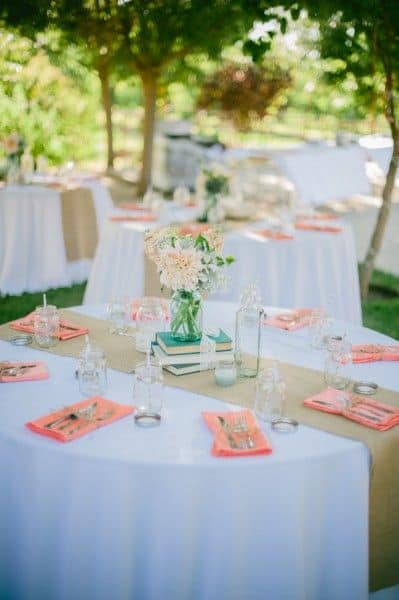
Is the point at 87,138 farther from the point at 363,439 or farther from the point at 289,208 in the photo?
the point at 363,439

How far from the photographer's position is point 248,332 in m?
2.80

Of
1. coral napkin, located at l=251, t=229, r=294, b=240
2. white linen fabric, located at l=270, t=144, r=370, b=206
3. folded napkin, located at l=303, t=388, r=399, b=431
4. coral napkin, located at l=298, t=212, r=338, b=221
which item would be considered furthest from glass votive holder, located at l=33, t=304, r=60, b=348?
white linen fabric, located at l=270, t=144, r=370, b=206

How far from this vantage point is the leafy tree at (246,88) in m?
11.0

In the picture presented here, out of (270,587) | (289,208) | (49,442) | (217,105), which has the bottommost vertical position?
(270,587)

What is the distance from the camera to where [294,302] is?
15.3 feet

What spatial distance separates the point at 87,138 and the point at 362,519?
12624 mm

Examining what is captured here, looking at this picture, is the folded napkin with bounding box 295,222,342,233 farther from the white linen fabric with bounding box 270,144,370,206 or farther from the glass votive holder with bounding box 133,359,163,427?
the white linen fabric with bounding box 270,144,370,206

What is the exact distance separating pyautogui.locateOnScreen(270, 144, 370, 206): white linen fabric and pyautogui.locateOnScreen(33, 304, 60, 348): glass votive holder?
25.7 ft

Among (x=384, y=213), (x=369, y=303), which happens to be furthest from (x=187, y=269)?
(x=369, y=303)

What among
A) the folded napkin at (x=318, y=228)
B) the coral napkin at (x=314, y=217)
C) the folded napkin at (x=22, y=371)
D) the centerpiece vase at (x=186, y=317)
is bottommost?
the folded napkin at (x=22, y=371)

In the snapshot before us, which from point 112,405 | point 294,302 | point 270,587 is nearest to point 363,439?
point 270,587

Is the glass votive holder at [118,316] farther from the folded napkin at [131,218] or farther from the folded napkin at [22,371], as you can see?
the folded napkin at [131,218]

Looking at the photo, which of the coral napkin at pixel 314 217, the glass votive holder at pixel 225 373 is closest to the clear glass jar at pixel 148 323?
the glass votive holder at pixel 225 373

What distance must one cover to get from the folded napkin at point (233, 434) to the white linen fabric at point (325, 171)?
8336 millimetres
